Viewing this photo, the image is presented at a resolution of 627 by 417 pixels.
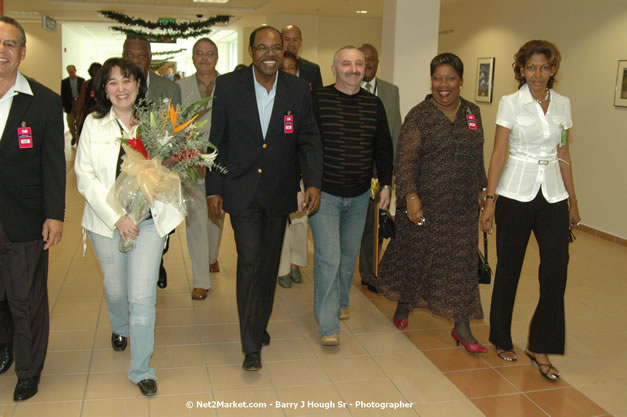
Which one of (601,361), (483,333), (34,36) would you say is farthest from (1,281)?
(34,36)

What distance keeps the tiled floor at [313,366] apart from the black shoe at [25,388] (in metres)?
0.03

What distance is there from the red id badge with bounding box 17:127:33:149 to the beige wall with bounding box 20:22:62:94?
1864 cm

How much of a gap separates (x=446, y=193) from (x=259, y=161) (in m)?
1.20

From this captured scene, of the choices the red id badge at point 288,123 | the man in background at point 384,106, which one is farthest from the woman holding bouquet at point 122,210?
the man in background at point 384,106

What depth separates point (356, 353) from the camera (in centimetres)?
396

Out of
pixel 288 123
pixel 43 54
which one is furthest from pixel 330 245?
pixel 43 54

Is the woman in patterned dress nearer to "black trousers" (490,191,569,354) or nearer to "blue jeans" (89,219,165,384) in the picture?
"black trousers" (490,191,569,354)

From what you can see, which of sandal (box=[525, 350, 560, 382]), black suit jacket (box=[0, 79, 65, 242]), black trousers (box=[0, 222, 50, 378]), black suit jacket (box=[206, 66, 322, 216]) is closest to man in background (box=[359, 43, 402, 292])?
black suit jacket (box=[206, 66, 322, 216])

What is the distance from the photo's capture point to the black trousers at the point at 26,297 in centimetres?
314

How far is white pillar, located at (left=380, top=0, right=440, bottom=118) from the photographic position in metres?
7.04

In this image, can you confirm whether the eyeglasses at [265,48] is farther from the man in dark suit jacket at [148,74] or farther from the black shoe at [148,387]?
the black shoe at [148,387]

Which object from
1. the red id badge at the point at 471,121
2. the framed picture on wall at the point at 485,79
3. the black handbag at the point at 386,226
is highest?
the framed picture on wall at the point at 485,79

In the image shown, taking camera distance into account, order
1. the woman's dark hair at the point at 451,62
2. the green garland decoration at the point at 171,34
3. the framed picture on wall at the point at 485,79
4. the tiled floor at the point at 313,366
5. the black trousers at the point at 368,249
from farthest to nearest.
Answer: the green garland decoration at the point at 171,34 → the framed picture on wall at the point at 485,79 → the black trousers at the point at 368,249 → the woman's dark hair at the point at 451,62 → the tiled floor at the point at 313,366

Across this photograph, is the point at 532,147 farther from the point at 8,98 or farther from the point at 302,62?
the point at 8,98
